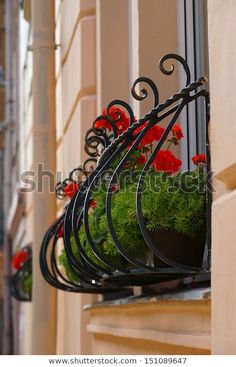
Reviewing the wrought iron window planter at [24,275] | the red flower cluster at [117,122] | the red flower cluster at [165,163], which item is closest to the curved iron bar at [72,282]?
the red flower cluster at [117,122]

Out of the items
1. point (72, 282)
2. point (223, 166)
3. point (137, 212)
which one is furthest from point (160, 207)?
point (72, 282)

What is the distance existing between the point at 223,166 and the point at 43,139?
4.97 m

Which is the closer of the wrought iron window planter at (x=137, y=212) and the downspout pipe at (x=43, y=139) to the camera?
the wrought iron window planter at (x=137, y=212)

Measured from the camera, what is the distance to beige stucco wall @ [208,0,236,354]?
11.6 feet

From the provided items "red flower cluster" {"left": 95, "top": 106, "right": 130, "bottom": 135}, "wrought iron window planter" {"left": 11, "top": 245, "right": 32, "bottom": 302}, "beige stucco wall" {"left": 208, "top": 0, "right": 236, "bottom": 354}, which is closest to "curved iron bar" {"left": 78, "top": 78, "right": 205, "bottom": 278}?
"red flower cluster" {"left": 95, "top": 106, "right": 130, "bottom": 135}

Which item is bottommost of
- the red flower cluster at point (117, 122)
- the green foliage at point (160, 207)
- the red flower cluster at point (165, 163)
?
the green foliage at point (160, 207)

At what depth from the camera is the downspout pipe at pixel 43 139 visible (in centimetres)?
840

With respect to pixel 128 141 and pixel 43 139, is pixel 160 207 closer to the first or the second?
pixel 128 141

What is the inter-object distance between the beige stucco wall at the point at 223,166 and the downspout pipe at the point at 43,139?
15.2 feet

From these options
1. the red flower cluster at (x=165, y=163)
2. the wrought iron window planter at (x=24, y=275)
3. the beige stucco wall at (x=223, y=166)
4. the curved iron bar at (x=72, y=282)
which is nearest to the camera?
the beige stucco wall at (x=223, y=166)

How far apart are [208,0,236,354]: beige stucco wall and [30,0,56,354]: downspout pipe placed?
4629 mm

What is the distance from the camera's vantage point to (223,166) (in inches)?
144

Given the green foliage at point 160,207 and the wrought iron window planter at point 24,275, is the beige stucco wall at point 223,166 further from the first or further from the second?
the wrought iron window planter at point 24,275

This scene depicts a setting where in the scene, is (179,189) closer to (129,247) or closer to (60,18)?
(129,247)
